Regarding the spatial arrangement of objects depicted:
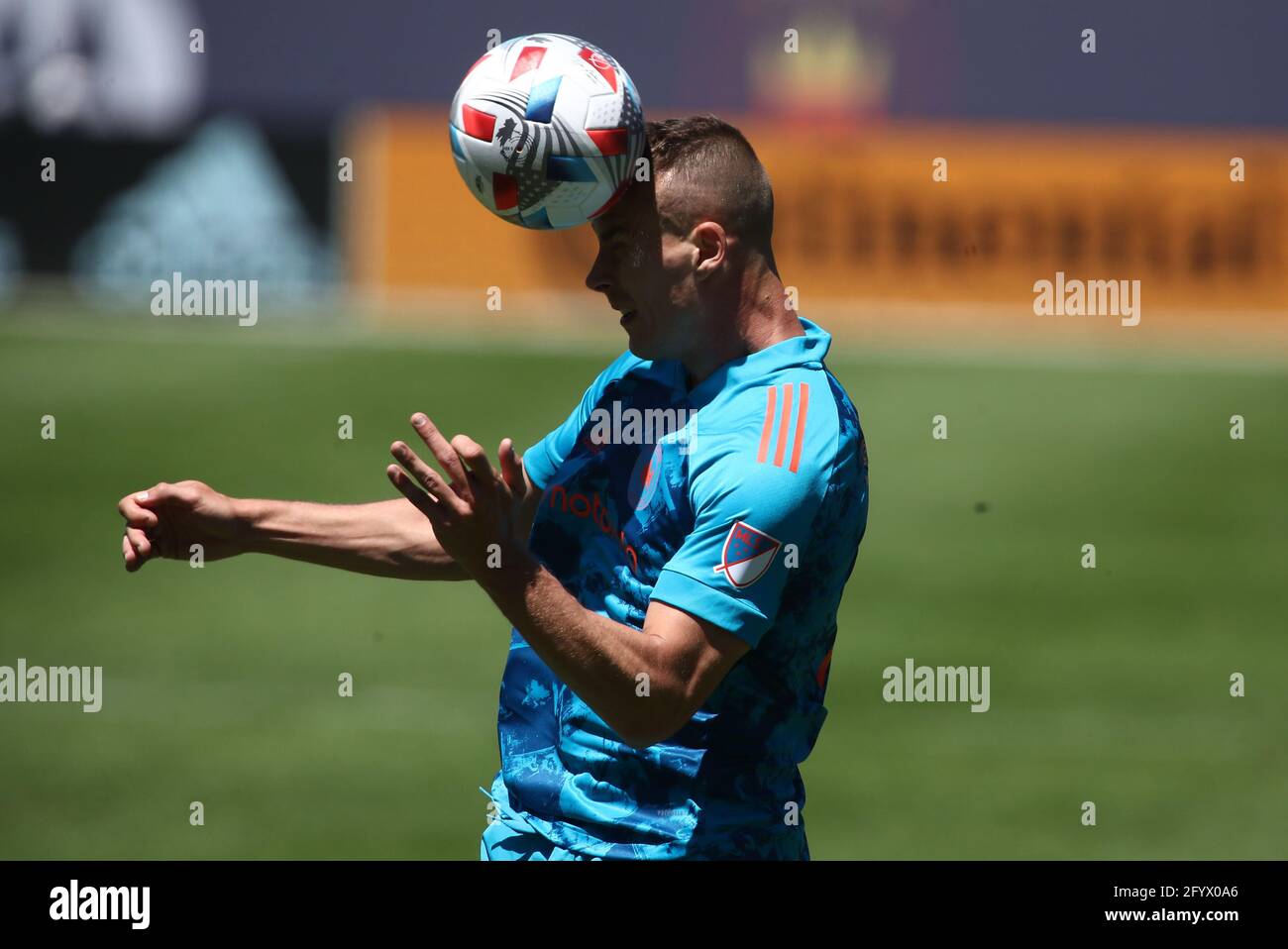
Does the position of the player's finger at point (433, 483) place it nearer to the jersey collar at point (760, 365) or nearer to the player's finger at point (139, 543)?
the jersey collar at point (760, 365)

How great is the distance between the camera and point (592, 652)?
3.85m

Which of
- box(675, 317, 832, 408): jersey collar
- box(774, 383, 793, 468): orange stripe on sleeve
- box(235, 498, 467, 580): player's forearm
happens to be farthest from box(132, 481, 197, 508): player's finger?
box(774, 383, 793, 468): orange stripe on sleeve

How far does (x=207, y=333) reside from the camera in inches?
856

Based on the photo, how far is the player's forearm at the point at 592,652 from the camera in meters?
3.85

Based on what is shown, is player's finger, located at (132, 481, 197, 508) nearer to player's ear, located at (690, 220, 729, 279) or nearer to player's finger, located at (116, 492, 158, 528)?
player's finger, located at (116, 492, 158, 528)

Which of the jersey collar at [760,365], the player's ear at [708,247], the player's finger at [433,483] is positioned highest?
the player's ear at [708,247]

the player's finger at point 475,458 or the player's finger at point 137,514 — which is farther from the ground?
the player's finger at point 475,458

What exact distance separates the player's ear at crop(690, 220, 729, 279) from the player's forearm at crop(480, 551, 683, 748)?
3.10 ft

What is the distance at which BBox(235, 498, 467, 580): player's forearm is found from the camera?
4895 millimetres

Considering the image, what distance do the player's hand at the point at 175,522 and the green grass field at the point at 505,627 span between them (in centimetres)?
388

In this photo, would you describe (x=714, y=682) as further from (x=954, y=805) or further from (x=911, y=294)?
(x=911, y=294)

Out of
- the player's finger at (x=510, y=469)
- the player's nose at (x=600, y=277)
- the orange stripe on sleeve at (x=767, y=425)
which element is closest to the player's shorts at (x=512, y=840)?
the player's finger at (x=510, y=469)

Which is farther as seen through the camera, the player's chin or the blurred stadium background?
the blurred stadium background
